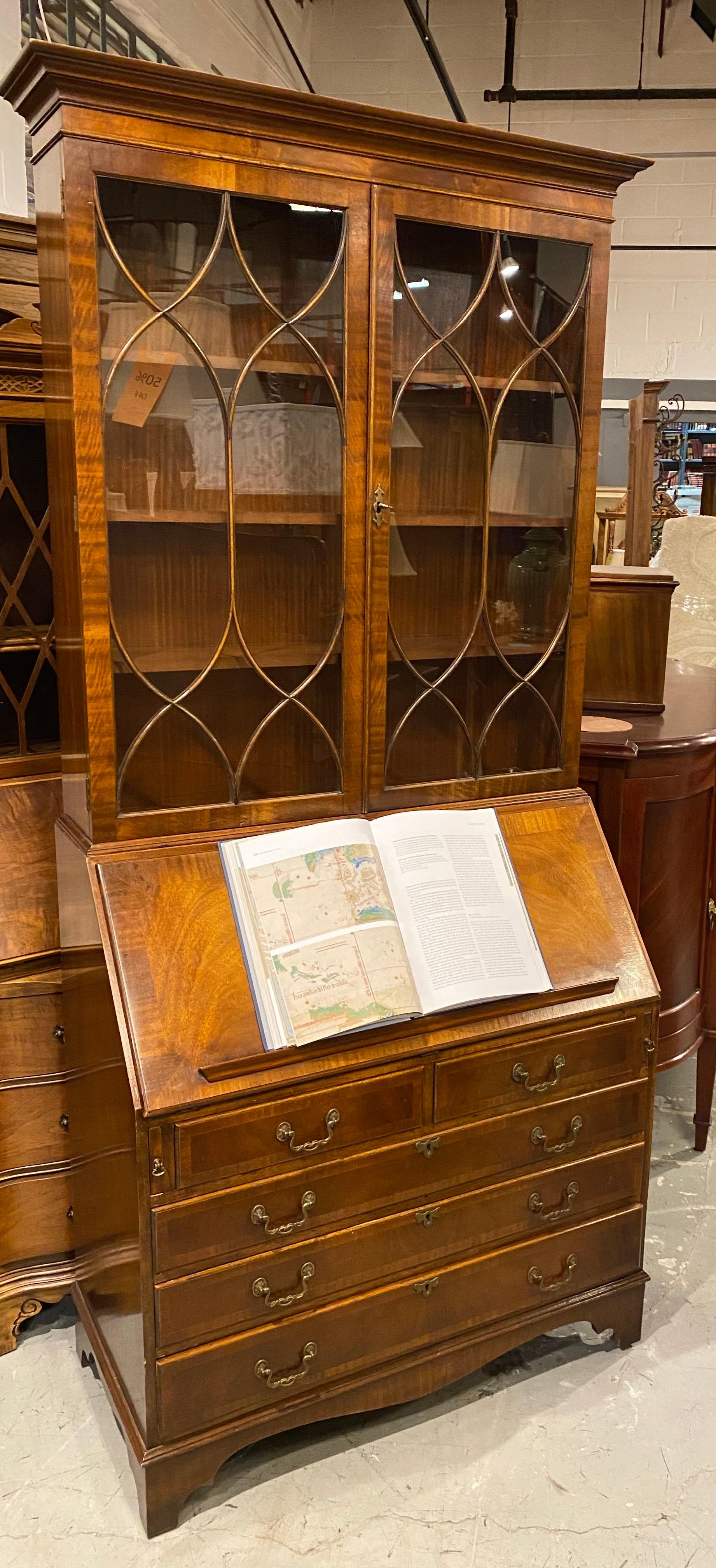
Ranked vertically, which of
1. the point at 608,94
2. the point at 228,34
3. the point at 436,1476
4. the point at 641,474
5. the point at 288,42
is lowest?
the point at 436,1476

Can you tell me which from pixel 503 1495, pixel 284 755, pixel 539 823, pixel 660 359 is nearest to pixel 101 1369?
pixel 503 1495

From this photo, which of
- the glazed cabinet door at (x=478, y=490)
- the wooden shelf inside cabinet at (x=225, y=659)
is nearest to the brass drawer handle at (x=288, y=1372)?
the glazed cabinet door at (x=478, y=490)

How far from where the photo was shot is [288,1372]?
1695 mm

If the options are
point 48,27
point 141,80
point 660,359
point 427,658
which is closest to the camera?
point 141,80

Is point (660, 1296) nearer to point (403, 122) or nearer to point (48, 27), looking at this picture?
point (403, 122)

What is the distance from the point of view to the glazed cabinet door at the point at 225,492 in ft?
5.01

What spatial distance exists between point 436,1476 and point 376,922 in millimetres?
872

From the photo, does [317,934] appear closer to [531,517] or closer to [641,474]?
[531,517]

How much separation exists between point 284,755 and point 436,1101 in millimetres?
597

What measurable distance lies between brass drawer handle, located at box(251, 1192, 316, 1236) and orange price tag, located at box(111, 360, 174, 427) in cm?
113

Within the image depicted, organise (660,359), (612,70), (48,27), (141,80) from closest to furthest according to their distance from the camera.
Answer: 1. (141,80)
2. (48,27)
3. (612,70)
4. (660,359)

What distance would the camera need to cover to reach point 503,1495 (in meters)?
1.72

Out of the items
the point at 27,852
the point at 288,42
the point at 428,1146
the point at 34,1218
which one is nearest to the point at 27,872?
the point at 27,852

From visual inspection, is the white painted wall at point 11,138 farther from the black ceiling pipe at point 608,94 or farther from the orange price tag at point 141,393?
the black ceiling pipe at point 608,94
